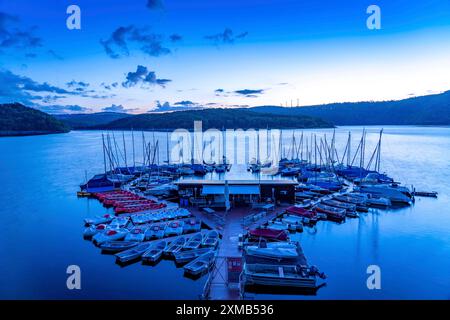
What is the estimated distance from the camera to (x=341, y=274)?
15.6m

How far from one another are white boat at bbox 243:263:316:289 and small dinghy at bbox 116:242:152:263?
6739mm

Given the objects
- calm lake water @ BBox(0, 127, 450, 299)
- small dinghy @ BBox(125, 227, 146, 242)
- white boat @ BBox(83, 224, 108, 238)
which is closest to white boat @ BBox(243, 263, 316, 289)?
calm lake water @ BBox(0, 127, 450, 299)

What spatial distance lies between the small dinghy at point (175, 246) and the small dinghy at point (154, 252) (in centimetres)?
35

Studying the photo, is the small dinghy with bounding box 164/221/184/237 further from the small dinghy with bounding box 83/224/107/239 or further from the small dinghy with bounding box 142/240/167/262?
the small dinghy with bounding box 83/224/107/239

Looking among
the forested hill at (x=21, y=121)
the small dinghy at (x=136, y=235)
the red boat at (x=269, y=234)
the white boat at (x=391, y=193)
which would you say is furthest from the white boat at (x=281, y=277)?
the forested hill at (x=21, y=121)

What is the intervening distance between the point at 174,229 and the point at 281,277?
28.0ft

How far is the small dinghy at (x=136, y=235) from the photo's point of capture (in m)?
18.4

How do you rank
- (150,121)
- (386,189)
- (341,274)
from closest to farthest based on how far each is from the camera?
(341,274) → (386,189) → (150,121)

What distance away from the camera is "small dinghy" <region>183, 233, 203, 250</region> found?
674 inches

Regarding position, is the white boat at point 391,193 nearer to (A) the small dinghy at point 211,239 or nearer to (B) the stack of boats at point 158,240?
(A) the small dinghy at point 211,239
